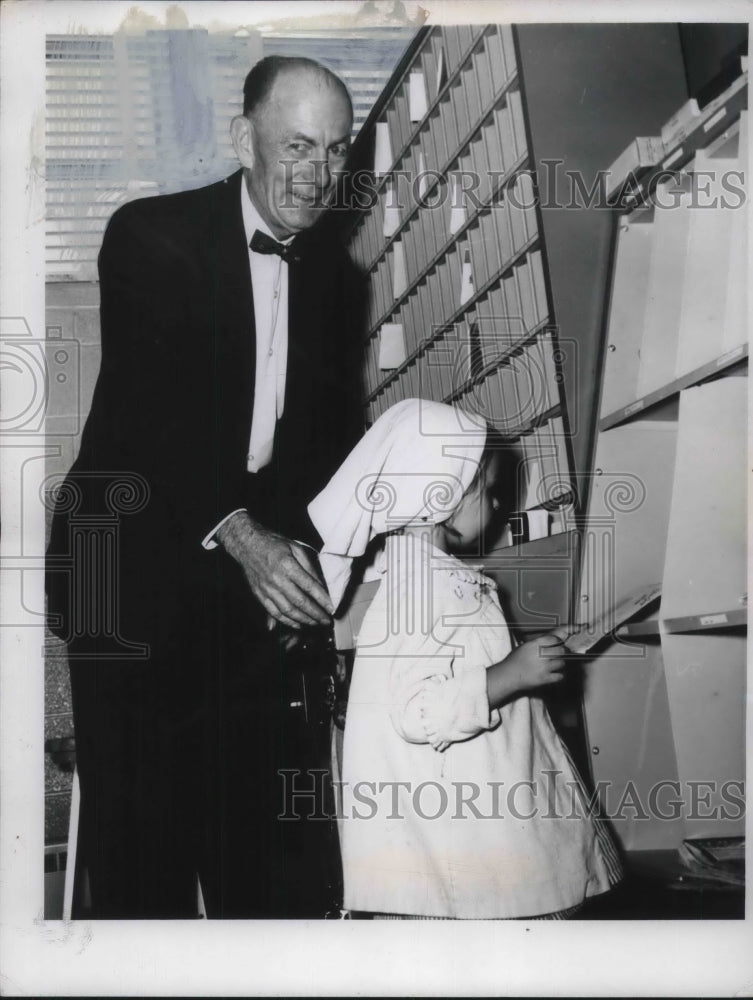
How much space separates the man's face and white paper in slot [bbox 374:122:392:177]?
54mm

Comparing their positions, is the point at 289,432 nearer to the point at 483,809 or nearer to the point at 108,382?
the point at 108,382

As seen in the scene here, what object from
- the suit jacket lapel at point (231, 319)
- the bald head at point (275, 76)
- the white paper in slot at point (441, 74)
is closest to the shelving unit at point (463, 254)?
the white paper in slot at point (441, 74)

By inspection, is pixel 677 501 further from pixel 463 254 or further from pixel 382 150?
pixel 382 150

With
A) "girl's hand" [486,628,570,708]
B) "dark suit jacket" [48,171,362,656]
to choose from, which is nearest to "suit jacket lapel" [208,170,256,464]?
"dark suit jacket" [48,171,362,656]

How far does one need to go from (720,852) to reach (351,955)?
67 cm

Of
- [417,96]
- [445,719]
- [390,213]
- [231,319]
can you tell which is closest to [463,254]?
[390,213]

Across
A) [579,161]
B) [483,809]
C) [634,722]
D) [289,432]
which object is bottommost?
[483,809]

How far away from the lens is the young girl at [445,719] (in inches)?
67.9

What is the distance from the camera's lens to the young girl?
172 cm

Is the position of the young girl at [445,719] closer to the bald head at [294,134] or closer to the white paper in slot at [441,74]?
the bald head at [294,134]

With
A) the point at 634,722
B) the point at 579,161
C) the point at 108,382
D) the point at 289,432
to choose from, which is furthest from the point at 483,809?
the point at 579,161

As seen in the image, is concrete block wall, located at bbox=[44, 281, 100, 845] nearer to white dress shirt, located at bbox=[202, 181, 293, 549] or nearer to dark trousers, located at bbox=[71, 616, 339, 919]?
dark trousers, located at bbox=[71, 616, 339, 919]

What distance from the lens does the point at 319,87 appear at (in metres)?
1.81

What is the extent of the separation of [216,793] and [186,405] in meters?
0.68
